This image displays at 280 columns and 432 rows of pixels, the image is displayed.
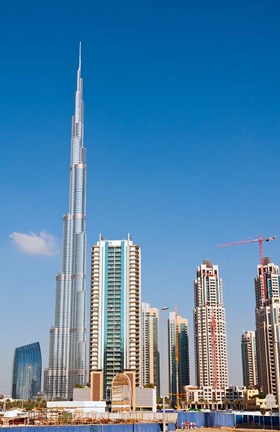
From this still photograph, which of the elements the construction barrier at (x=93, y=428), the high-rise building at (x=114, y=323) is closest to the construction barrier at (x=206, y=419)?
the construction barrier at (x=93, y=428)

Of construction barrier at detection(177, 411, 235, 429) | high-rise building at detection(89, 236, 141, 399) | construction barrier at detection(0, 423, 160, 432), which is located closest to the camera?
construction barrier at detection(0, 423, 160, 432)

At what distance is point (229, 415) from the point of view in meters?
114

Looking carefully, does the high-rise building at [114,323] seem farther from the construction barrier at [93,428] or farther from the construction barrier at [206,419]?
the construction barrier at [93,428]

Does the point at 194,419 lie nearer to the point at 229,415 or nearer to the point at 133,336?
the point at 229,415

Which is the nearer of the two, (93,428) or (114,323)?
(93,428)

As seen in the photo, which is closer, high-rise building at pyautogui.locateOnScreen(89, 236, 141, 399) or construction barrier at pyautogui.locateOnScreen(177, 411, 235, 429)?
construction barrier at pyautogui.locateOnScreen(177, 411, 235, 429)

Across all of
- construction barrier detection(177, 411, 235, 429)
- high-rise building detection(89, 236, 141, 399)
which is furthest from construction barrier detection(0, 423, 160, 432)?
high-rise building detection(89, 236, 141, 399)

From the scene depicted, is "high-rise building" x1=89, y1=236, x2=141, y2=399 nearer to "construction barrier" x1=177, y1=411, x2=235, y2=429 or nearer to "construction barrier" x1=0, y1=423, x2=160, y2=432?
"construction barrier" x1=177, y1=411, x2=235, y2=429

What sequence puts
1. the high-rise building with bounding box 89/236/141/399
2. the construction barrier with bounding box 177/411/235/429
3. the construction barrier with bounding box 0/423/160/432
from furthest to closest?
the high-rise building with bounding box 89/236/141/399 → the construction barrier with bounding box 177/411/235/429 → the construction barrier with bounding box 0/423/160/432

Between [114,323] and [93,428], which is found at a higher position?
[114,323]

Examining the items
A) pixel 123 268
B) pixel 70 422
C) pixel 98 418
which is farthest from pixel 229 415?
pixel 123 268

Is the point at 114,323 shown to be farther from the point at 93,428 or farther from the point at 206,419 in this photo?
the point at 93,428

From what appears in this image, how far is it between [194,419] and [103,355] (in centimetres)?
8891

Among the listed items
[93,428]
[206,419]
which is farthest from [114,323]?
[93,428]
